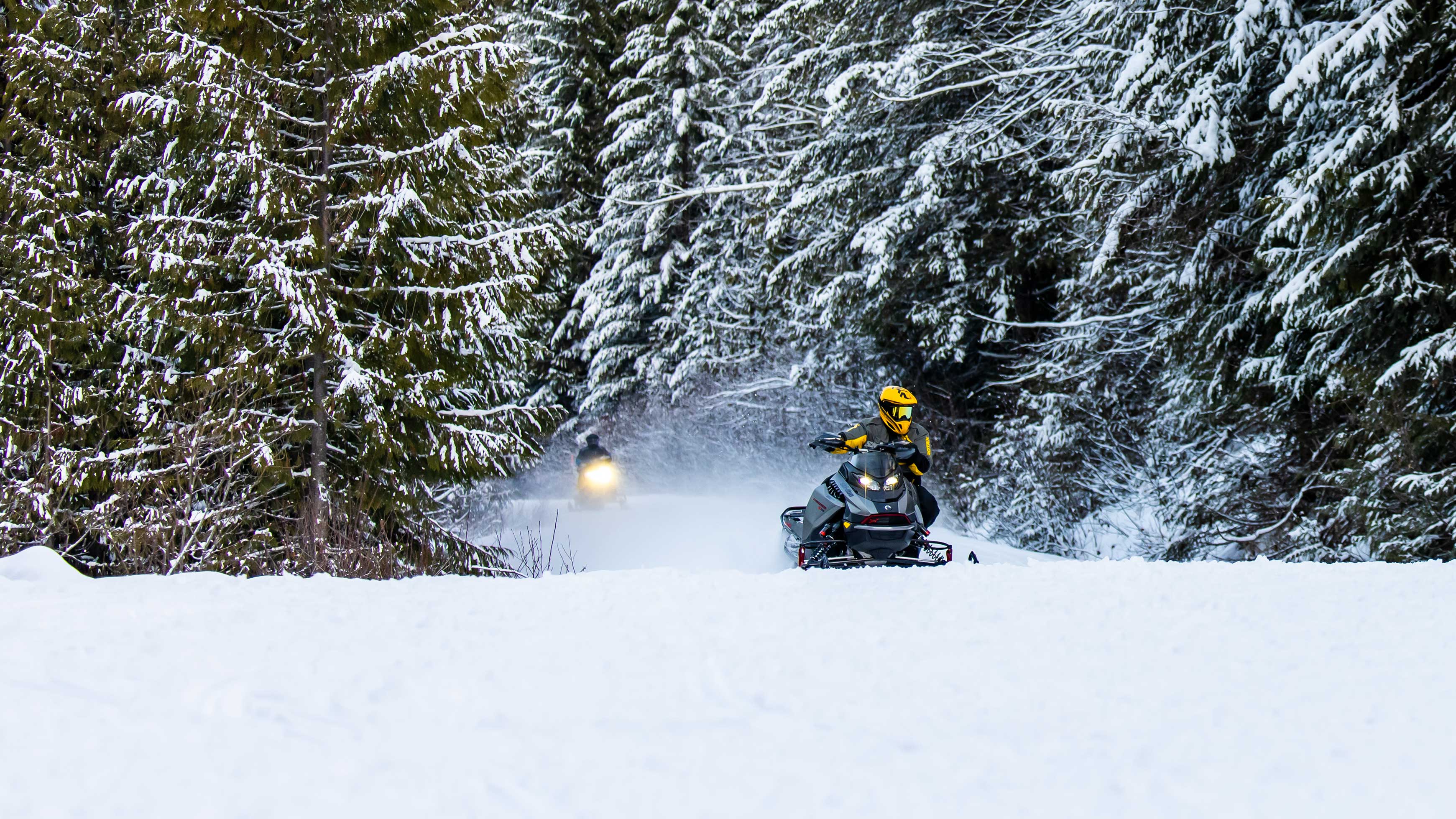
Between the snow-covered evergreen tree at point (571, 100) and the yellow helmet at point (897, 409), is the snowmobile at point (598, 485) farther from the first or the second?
the yellow helmet at point (897, 409)

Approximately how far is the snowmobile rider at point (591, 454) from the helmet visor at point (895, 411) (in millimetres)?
9372

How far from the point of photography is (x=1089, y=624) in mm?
4242

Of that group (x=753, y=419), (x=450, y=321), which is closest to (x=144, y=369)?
(x=450, y=321)

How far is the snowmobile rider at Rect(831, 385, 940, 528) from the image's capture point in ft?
26.2

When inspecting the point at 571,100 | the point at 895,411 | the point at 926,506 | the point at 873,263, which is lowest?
the point at 926,506

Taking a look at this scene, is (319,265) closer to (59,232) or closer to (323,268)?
(323,268)

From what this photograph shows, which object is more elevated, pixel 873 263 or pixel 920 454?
pixel 873 263

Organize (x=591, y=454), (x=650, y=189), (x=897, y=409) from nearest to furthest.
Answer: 1. (x=897, y=409)
2. (x=591, y=454)
3. (x=650, y=189)

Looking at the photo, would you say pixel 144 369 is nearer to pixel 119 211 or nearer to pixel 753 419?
pixel 119 211

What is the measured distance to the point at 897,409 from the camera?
8195 mm

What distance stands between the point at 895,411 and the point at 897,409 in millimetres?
18

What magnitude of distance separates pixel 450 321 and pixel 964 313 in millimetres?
7372

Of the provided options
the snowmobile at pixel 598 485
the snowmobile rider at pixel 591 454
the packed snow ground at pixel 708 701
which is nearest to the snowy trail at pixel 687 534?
the snowmobile at pixel 598 485

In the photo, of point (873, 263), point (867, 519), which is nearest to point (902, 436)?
point (867, 519)
